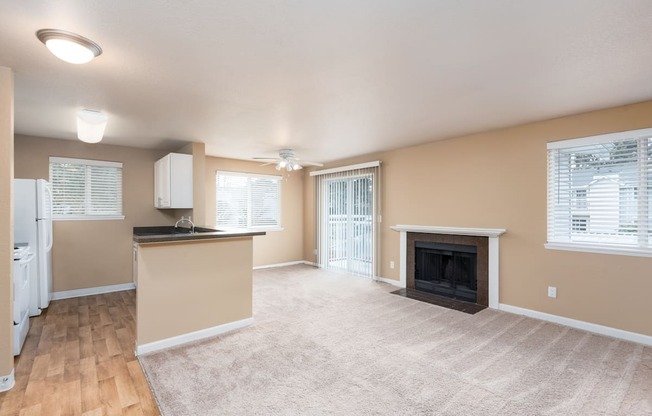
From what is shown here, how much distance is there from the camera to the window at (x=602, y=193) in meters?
3.07

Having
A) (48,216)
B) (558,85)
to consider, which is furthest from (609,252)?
(48,216)

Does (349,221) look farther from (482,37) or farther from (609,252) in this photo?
(482,37)

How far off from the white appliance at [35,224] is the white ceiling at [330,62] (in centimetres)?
85

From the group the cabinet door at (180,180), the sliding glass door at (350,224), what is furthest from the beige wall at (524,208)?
the cabinet door at (180,180)

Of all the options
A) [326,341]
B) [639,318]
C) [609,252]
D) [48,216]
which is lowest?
[326,341]

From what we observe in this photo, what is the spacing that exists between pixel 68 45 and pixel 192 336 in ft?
8.89

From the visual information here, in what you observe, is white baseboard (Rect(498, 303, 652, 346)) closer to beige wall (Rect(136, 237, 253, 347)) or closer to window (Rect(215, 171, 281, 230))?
beige wall (Rect(136, 237, 253, 347))

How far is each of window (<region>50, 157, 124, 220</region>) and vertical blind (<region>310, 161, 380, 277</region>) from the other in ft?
12.7

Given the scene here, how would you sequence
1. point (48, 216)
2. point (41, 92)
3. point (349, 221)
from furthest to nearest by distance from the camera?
Result: point (349, 221)
point (48, 216)
point (41, 92)

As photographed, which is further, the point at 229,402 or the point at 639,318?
the point at 639,318

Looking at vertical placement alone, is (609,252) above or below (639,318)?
above

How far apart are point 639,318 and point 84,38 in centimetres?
540

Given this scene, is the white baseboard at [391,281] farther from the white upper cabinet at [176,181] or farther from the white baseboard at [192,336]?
the white upper cabinet at [176,181]

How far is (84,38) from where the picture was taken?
74.6 inches
